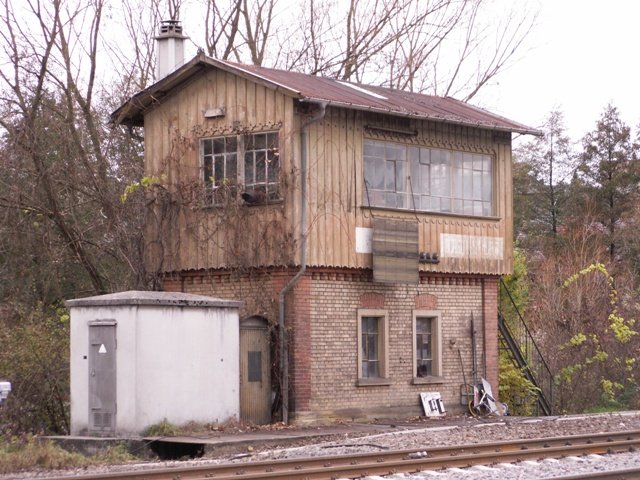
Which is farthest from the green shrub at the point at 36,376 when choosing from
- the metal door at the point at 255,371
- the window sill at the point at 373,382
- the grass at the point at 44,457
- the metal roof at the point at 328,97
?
the window sill at the point at 373,382

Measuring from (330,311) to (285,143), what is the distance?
3.35 meters

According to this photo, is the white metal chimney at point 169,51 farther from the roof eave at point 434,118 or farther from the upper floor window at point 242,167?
the roof eave at point 434,118

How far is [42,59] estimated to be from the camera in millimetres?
26734

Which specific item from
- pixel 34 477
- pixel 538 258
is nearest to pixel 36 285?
pixel 34 477

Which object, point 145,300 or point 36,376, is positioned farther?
point 36,376

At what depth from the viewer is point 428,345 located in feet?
83.3

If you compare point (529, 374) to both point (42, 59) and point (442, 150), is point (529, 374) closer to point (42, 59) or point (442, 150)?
point (442, 150)

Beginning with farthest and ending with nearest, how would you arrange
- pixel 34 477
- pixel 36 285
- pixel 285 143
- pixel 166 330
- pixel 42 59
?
pixel 36 285, pixel 42 59, pixel 285 143, pixel 166 330, pixel 34 477

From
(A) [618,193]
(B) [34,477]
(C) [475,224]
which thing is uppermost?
(A) [618,193]

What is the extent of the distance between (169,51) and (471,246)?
7700 mm

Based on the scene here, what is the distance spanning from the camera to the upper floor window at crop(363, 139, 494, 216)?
24078 mm

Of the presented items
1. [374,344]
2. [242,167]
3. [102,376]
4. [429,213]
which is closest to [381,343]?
[374,344]

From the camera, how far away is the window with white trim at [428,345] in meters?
25.1

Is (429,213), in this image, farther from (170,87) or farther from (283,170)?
(170,87)
